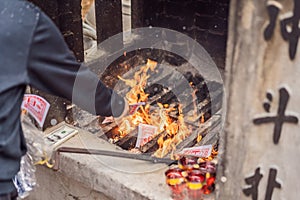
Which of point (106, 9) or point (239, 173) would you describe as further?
point (106, 9)

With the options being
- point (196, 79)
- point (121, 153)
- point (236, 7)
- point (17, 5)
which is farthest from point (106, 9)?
point (236, 7)

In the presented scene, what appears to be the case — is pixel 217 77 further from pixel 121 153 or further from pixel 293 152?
pixel 293 152

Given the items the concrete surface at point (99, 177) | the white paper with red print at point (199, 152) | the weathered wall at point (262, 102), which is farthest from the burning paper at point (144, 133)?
the weathered wall at point (262, 102)

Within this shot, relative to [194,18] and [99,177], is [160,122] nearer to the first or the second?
[99,177]

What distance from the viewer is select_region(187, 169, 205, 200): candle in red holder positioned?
2.39 metres

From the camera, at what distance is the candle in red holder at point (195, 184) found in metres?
2.39

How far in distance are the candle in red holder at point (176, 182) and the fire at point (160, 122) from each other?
477 millimetres

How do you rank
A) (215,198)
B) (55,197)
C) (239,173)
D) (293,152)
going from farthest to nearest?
(55,197)
(215,198)
(239,173)
(293,152)

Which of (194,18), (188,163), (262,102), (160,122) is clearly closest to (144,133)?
(160,122)

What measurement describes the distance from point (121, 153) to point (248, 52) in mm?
1267

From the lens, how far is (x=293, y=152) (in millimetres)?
1976

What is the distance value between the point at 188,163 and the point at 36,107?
3.40 ft

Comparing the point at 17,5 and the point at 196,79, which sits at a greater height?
the point at 17,5

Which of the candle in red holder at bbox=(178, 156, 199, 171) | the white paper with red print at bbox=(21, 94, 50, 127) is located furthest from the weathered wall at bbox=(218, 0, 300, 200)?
the white paper with red print at bbox=(21, 94, 50, 127)
